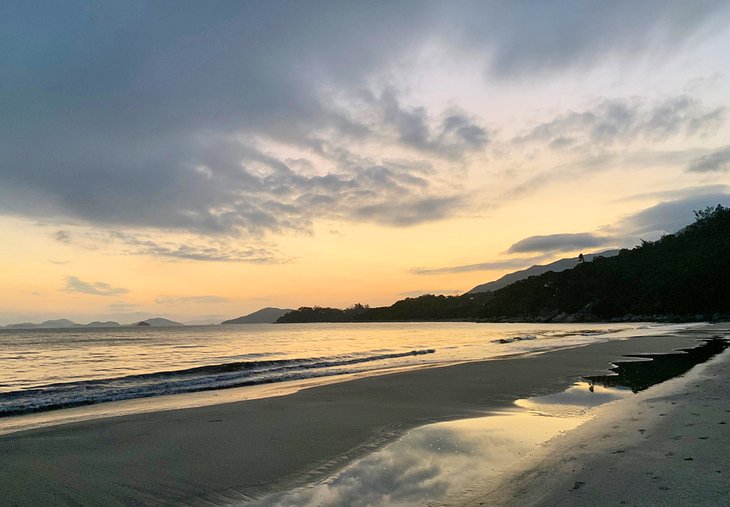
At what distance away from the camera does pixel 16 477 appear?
6625 mm

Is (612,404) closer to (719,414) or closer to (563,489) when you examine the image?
(719,414)

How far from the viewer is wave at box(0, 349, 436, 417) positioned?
1427 centimetres

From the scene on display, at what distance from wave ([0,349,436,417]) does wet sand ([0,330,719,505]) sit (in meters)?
4.88

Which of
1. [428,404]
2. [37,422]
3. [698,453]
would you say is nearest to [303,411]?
[428,404]

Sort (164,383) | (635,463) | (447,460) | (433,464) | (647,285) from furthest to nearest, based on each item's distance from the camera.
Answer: (647,285) → (164,383) → (447,460) → (433,464) → (635,463)

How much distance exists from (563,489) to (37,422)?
41.0 feet

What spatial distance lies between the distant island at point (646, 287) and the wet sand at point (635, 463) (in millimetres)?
94661

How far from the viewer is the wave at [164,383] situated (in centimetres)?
1427

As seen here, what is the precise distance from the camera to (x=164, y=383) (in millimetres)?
18438

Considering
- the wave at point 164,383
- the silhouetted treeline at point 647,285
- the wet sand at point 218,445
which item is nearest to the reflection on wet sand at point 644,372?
the wet sand at point 218,445

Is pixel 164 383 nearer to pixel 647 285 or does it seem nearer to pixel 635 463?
pixel 635 463

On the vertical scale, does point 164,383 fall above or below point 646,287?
below

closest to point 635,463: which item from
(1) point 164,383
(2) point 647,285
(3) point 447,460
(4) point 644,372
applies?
(3) point 447,460

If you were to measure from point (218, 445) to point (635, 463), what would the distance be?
271 inches
